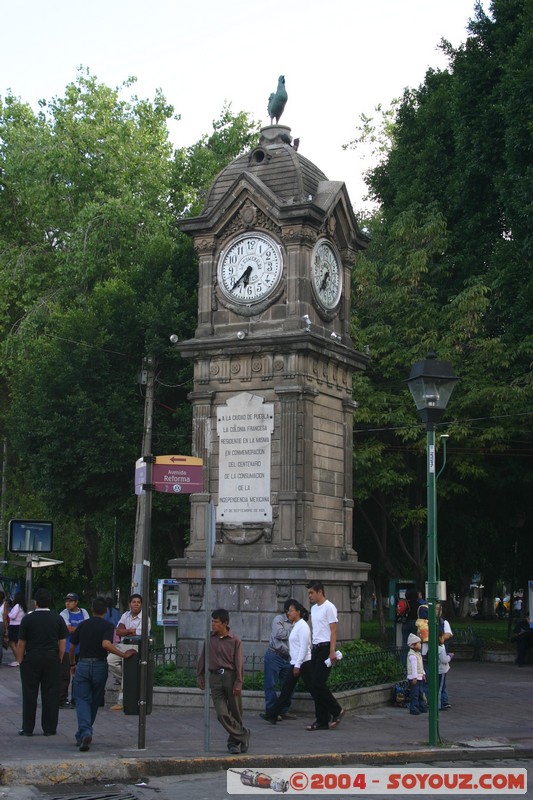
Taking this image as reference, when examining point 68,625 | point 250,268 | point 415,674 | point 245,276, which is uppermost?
point 250,268

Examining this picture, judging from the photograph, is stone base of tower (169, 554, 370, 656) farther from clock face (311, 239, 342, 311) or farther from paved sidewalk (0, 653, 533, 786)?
clock face (311, 239, 342, 311)

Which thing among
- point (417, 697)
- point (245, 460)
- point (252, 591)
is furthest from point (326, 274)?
point (417, 697)

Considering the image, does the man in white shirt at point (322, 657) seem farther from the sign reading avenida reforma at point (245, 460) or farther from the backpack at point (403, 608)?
the backpack at point (403, 608)

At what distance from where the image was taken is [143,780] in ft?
38.4

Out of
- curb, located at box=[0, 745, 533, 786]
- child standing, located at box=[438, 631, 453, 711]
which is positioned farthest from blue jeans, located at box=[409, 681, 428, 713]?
curb, located at box=[0, 745, 533, 786]

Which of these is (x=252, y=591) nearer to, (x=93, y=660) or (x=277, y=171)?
(x=93, y=660)

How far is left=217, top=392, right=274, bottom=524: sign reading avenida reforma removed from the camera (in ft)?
62.8

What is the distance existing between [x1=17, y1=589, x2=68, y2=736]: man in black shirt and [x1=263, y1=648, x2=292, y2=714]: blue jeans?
10.9 ft

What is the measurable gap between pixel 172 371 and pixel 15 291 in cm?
1472

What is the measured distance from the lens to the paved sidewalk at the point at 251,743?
39.2 ft

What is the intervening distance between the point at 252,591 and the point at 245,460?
216 cm

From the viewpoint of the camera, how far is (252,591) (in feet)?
61.4

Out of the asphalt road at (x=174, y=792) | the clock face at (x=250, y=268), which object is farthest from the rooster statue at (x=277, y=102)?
the asphalt road at (x=174, y=792)

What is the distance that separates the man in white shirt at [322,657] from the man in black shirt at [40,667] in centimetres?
342
